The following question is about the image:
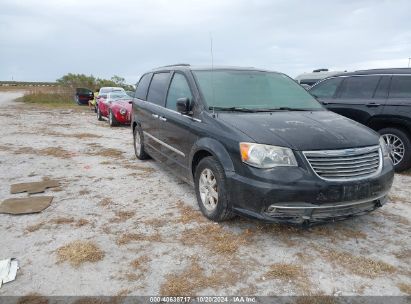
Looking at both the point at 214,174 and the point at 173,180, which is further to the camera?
the point at 173,180

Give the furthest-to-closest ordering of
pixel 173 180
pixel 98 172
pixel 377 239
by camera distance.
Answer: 1. pixel 98 172
2. pixel 173 180
3. pixel 377 239

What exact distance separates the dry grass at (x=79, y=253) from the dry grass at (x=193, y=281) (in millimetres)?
768

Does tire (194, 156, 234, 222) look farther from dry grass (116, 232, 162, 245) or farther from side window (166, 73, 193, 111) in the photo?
side window (166, 73, 193, 111)

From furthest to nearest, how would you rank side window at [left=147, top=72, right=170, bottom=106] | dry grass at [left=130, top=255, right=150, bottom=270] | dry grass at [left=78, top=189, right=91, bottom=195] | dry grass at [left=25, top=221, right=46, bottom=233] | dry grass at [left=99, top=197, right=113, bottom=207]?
side window at [left=147, top=72, right=170, bottom=106] → dry grass at [left=78, top=189, right=91, bottom=195] → dry grass at [left=99, top=197, right=113, bottom=207] → dry grass at [left=25, top=221, right=46, bottom=233] → dry grass at [left=130, top=255, right=150, bottom=270]

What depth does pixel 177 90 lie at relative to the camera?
4996 millimetres

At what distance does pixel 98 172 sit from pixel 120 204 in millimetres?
1761

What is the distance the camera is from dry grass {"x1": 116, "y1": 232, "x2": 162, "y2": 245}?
359 cm

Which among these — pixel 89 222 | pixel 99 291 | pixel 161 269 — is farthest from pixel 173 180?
pixel 99 291

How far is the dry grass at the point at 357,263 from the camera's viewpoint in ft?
10.1

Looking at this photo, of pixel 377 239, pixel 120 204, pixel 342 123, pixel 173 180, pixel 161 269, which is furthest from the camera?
pixel 173 180

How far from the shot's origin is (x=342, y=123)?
13.2ft

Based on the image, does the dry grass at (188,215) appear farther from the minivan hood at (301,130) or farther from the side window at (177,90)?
the side window at (177,90)

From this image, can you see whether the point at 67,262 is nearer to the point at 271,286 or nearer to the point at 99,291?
the point at 99,291

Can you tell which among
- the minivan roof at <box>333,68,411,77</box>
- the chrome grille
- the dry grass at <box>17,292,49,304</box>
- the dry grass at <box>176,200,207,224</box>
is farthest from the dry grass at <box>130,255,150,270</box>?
the minivan roof at <box>333,68,411,77</box>
